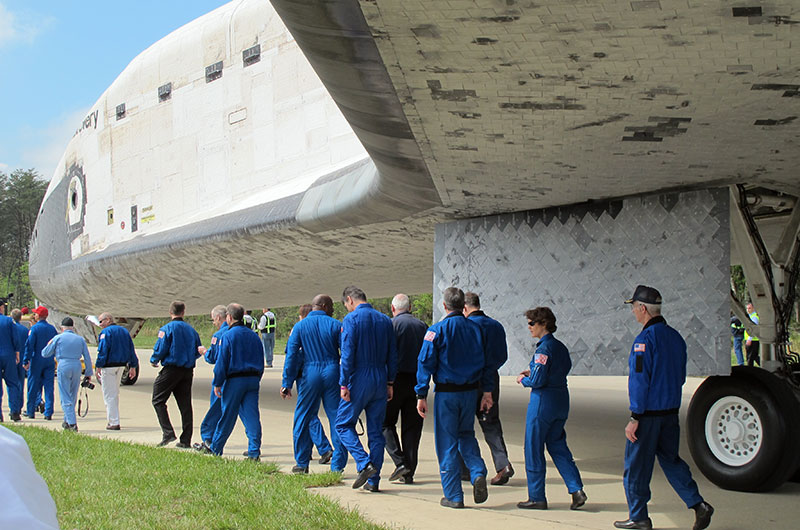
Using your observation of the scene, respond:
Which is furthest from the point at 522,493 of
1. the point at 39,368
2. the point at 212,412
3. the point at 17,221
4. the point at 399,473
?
the point at 17,221

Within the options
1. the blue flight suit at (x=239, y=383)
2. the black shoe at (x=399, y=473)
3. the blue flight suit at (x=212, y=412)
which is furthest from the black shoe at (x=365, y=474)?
the blue flight suit at (x=212, y=412)

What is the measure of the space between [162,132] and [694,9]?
31.6 feet

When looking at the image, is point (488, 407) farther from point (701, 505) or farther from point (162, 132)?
point (162, 132)

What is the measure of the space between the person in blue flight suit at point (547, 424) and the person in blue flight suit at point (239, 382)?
263cm

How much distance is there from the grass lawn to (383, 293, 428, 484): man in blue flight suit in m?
0.52

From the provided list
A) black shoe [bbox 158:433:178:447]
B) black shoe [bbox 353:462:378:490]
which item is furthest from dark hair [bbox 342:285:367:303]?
black shoe [bbox 158:433:178:447]

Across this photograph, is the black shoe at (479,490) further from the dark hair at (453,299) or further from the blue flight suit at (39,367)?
the blue flight suit at (39,367)

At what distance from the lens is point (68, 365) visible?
348 inches

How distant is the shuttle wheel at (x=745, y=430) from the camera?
5055mm

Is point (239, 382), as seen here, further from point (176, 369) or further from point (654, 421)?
point (654, 421)

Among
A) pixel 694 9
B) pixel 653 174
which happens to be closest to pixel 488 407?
pixel 653 174

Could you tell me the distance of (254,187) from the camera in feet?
31.4

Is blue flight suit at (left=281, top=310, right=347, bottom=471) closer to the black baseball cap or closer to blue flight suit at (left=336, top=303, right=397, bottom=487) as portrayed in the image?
blue flight suit at (left=336, top=303, right=397, bottom=487)

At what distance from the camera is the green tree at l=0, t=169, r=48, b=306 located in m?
66.1
